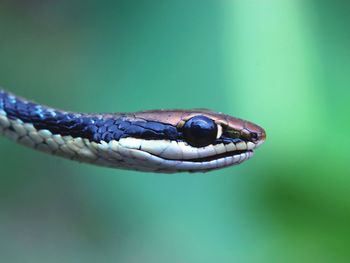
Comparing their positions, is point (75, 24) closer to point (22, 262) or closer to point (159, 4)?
point (159, 4)

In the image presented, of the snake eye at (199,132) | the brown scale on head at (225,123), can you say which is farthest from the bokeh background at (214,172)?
the snake eye at (199,132)

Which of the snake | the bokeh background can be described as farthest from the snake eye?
the bokeh background

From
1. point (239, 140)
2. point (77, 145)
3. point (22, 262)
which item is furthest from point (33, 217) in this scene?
point (239, 140)

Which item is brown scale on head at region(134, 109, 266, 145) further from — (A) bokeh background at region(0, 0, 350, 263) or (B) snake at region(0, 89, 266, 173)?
(A) bokeh background at region(0, 0, 350, 263)

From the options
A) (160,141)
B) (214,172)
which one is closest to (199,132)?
(160,141)

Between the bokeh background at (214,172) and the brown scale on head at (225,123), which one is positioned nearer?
the brown scale on head at (225,123)

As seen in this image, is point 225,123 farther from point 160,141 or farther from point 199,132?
point 160,141

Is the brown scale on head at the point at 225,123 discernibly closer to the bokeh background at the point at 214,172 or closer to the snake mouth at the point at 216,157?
the snake mouth at the point at 216,157
